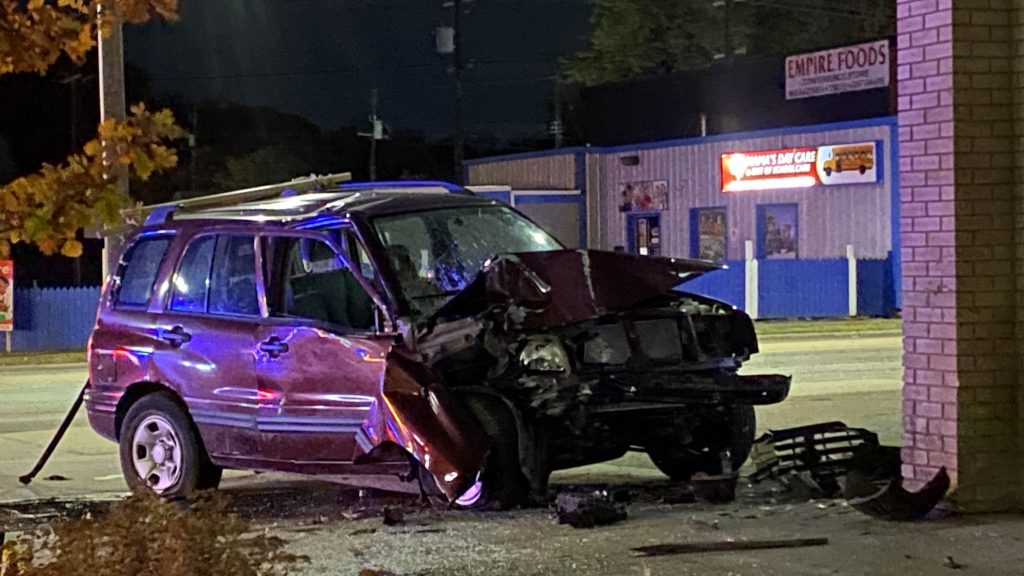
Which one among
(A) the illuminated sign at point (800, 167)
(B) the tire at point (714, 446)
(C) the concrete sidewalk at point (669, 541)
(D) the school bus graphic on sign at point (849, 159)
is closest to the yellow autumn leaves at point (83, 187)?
(C) the concrete sidewalk at point (669, 541)

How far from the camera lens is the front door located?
345 inches

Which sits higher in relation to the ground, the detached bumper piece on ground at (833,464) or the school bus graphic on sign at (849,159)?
the school bus graphic on sign at (849,159)

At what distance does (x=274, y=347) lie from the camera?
918cm

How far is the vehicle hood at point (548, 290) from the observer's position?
864 cm

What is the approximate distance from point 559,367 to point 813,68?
28715 mm

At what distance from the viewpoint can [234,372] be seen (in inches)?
369

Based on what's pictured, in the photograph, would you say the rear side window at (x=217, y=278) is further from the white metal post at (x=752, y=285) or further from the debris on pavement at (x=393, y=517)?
the white metal post at (x=752, y=285)

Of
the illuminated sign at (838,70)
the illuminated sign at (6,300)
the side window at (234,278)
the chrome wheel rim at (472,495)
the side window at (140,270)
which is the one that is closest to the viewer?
the chrome wheel rim at (472,495)

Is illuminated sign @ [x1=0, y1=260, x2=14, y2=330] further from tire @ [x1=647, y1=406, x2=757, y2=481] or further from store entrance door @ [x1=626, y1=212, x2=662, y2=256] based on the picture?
tire @ [x1=647, y1=406, x2=757, y2=481]

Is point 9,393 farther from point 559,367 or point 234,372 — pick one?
point 559,367

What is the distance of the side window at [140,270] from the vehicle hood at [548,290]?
7.97 ft

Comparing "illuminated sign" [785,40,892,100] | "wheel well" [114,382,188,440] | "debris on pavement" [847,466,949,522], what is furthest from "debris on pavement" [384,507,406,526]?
"illuminated sign" [785,40,892,100]

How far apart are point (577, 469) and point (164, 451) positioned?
120 inches

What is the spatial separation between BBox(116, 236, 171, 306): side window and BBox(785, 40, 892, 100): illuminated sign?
84.7ft
